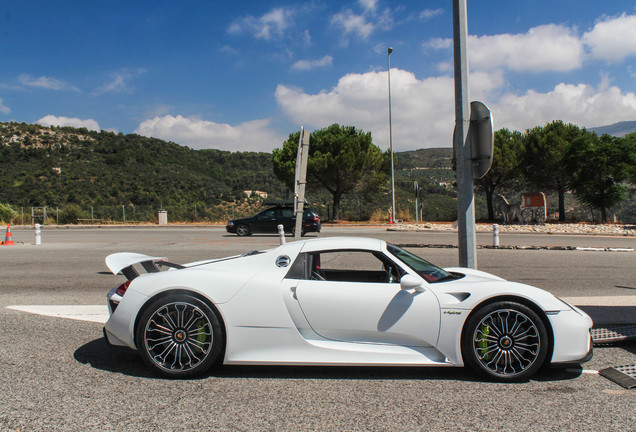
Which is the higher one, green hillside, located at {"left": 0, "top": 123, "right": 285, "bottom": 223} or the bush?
green hillside, located at {"left": 0, "top": 123, "right": 285, "bottom": 223}

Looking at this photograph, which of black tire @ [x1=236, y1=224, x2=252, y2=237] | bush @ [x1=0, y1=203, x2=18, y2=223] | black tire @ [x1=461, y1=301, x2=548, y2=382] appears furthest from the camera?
bush @ [x1=0, y1=203, x2=18, y2=223]

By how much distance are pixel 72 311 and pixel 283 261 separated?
12.6ft

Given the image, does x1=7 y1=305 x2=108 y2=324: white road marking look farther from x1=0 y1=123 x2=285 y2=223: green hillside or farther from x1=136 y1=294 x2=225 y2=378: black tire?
x1=0 y1=123 x2=285 y2=223: green hillside

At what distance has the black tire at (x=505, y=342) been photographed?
3.62 metres

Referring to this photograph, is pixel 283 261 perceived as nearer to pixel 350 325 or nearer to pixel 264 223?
pixel 350 325

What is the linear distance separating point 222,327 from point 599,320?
4557 mm

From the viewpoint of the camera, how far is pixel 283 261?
3.95 m

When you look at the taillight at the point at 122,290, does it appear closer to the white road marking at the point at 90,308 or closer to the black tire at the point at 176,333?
the black tire at the point at 176,333

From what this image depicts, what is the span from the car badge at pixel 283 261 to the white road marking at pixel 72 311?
299cm

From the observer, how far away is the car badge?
12.9 feet

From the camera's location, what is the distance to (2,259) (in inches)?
501

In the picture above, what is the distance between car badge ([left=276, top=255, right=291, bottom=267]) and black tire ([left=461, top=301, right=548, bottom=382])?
1536 mm

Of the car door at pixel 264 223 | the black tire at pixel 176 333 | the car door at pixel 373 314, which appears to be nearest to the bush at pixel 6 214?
the car door at pixel 264 223

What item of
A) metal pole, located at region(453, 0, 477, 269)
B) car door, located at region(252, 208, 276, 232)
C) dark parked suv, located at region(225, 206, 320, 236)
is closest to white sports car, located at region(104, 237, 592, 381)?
metal pole, located at region(453, 0, 477, 269)
